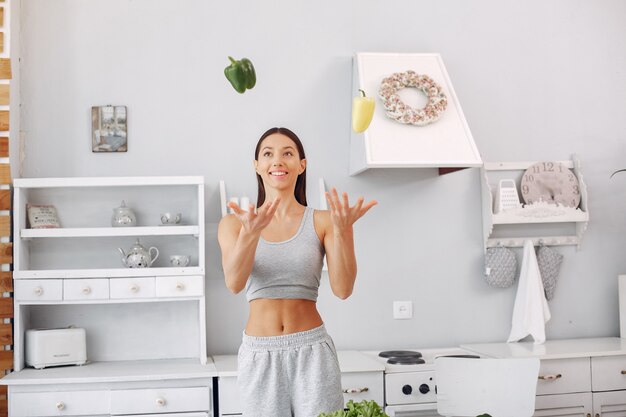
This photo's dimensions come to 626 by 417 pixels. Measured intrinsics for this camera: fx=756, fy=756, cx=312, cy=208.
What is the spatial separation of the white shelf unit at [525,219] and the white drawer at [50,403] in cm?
202

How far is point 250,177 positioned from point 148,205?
491mm

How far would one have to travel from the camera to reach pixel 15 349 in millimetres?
3213

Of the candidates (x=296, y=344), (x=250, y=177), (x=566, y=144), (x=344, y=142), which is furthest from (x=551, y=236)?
(x=296, y=344)

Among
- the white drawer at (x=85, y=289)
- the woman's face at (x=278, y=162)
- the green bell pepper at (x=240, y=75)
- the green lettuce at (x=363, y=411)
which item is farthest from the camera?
the white drawer at (x=85, y=289)

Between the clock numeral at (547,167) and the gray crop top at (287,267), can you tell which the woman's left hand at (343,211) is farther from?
the clock numeral at (547,167)

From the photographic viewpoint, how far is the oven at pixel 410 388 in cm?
319

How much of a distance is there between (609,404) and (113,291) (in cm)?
227

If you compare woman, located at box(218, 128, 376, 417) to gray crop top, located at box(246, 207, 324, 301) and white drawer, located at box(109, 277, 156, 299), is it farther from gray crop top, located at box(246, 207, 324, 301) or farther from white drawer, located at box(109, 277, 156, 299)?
white drawer, located at box(109, 277, 156, 299)

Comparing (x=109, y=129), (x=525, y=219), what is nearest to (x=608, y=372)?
(x=525, y=219)

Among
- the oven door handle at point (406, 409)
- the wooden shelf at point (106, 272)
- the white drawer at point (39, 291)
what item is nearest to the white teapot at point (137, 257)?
the wooden shelf at point (106, 272)

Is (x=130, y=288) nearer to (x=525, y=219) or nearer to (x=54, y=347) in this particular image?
(x=54, y=347)

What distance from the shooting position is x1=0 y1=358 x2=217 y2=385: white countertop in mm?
2998

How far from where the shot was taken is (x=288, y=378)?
2.21 meters

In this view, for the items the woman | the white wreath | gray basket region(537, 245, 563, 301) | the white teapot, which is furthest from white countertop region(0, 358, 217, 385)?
gray basket region(537, 245, 563, 301)
